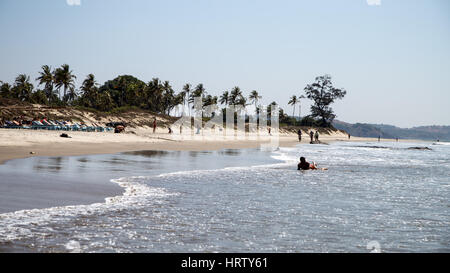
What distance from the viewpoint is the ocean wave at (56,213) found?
689cm

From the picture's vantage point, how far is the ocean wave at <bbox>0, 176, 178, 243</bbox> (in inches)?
271

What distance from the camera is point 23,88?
10306cm

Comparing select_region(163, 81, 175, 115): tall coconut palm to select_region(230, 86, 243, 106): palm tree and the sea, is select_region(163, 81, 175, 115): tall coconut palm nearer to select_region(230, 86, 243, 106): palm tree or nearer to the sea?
Answer: select_region(230, 86, 243, 106): palm tree

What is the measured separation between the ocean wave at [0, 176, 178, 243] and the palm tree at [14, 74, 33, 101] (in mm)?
101008

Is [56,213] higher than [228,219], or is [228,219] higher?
[56,213]

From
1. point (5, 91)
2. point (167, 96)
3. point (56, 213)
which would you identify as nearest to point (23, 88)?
point (5, 91)

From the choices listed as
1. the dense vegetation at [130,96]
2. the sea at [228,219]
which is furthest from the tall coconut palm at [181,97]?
the sea at [228,219]

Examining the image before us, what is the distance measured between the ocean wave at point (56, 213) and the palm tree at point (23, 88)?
101 meters

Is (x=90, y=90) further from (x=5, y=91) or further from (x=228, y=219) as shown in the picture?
(x=228, y=219)

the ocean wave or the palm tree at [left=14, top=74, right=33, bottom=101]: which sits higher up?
the palm tree at [left=14, top=74, right=33, bottom=101]

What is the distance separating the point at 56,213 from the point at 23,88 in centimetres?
10641

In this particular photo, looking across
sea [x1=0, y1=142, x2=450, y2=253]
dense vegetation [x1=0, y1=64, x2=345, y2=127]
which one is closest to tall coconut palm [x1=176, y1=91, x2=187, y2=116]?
dense vegetation [x1=0, y1=64, x2=345, y2=127]
